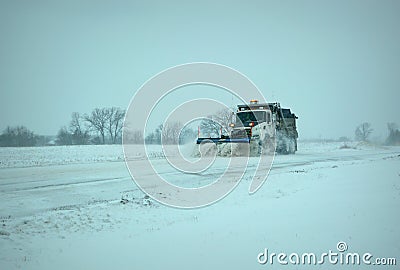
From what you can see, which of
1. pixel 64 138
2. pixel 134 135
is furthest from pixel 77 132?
pixel 134 135

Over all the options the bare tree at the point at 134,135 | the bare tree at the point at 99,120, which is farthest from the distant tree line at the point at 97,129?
the bare tree at the point at 134,135

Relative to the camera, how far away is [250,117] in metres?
19.8

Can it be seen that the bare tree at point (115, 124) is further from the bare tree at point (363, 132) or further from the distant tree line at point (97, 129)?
the bare tree at point (363, 132)

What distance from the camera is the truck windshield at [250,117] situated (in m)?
19.6

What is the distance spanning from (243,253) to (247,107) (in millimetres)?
16564

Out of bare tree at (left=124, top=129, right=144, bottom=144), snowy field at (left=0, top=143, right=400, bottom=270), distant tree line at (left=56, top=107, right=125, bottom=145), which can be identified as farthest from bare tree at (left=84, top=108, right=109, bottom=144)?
snowy field at (left=0, top=143, right=400, bottom=270)

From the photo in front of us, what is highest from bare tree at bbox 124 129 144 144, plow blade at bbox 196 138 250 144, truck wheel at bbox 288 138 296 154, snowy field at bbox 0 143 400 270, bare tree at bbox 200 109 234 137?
bare tree at bbox 200 109 234 137

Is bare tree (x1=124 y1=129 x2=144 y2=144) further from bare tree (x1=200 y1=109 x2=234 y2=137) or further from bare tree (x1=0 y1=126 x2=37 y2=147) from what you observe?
bare tree (x1=0 y1=126 x2=37 y2=147)

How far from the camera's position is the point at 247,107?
20.4 m

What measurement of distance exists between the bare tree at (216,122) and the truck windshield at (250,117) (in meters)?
0.55

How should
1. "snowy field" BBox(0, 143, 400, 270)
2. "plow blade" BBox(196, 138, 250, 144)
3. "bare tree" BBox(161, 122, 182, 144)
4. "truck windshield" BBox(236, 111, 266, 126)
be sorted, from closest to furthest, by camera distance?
"snowy field" BBox(0, 143, 400, 270), "bare tree" BBox(161, 122, 182, 144), "plow blade" BBox(196, 138, 250, 144), "truck windshield" BBox(236, 111, 266, 126)

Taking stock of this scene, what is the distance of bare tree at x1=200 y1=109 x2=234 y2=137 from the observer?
67.7 feet

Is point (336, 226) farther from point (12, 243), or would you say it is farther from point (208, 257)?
point (12, 243)

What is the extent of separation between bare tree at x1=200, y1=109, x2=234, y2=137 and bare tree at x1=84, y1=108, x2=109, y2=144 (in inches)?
1406
